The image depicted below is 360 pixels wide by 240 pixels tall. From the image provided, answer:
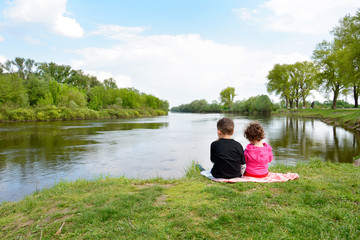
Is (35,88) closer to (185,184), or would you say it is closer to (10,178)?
(10,178)

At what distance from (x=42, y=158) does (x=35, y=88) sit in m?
50.9

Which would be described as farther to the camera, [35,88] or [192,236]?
[35,88]

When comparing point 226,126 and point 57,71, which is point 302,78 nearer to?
point 226,126

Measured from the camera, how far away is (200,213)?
3.37 metres

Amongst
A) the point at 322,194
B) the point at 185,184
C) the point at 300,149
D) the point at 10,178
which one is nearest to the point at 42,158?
the point at 10,178

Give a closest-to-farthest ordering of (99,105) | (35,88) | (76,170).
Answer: (76,170), (35,88), (99,105)

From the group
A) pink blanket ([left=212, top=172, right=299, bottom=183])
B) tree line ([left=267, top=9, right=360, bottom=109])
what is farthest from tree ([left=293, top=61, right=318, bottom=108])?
pink blanket ([left=212, top=172, right=299, bottom=183])

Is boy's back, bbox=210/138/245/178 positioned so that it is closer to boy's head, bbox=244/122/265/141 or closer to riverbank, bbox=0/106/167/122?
boy's head, bbox=244/122/265/141

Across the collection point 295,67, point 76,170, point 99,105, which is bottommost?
point 76,170

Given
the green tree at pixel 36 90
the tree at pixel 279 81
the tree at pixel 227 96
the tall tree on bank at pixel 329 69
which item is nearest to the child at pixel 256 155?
the tall tree on bank at pixel 329 69

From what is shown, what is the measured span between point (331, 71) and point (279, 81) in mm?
23271

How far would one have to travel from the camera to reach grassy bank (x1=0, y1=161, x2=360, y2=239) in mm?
2877

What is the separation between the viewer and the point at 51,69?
8056 centimetres

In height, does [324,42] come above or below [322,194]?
above
